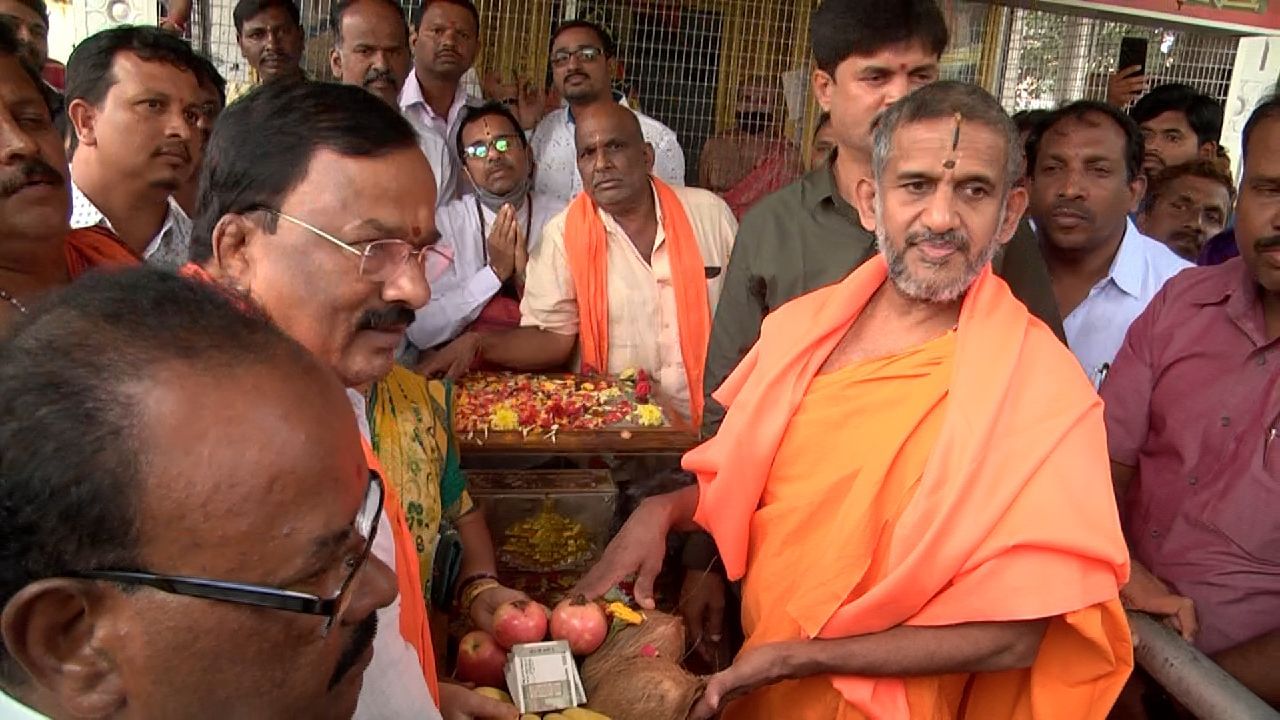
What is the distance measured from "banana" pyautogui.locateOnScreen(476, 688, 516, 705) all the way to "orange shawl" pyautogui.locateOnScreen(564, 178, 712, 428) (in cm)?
192

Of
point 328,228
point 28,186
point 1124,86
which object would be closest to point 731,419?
point 328,228

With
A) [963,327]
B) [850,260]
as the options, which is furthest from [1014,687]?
[850,260]

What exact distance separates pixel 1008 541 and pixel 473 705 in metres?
1.13

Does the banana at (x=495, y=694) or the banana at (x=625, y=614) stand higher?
the banana at (x=625, y=614)

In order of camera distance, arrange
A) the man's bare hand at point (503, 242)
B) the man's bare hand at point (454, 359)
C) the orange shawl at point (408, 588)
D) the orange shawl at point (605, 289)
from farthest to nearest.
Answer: the man's bare hand at point (503, 242) → the orange shawl at point (605, 289) → the man's bare hand at point (454, 359) → the orange shawl at point (408, 588)

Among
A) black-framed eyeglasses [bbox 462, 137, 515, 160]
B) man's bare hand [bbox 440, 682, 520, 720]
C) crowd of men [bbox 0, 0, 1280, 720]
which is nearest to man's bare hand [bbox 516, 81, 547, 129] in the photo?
black-framed eyeglasses [bbox 462, 137, 515, 160]

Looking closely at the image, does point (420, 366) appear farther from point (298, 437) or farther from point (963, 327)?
point (298, 437)

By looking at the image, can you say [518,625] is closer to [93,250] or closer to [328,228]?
[328,228]

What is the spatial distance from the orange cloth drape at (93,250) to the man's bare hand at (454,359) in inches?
50.2

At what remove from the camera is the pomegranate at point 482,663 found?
6.88 ft

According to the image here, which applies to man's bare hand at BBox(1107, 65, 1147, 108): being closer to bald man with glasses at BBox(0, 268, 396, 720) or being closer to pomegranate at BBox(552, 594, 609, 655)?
pomegranate at BBox(552, 594, 609, 655)

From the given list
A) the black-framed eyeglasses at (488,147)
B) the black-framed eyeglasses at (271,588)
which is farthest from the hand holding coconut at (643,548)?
the black-framed eyeglasses at (488,147)

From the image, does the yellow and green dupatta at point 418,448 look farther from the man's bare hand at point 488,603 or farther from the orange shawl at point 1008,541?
the orange shawl at point 1008,541

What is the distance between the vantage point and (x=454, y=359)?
3.61 meters
